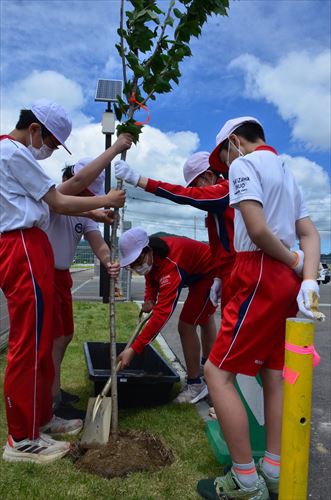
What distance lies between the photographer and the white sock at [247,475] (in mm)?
2191

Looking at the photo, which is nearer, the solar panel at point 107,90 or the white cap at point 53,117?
the white cap at point 53,117

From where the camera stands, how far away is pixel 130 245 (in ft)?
11.4

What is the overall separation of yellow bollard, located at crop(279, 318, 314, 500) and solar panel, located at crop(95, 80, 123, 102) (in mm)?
7438

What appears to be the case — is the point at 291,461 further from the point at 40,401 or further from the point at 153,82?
the point at 153,82

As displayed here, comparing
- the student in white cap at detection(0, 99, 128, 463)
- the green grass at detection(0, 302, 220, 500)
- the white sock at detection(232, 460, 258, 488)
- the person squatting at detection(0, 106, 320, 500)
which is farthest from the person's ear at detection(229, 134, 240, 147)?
the green grass at detection(0, 302, 220, 500)

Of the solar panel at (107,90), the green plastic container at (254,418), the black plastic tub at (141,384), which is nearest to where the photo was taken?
the green plastic container at (254,418)

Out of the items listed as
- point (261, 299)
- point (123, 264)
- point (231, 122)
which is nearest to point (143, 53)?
point (231, 122)

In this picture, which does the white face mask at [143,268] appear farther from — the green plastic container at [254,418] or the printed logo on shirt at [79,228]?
the green plastic container at [254,418]

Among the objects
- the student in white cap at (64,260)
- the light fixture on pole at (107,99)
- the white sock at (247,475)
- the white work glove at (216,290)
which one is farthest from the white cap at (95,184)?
the light fixture on pole at (107,99)

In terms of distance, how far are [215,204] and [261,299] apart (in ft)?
3.17

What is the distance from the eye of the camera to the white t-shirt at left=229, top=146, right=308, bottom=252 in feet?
7.17

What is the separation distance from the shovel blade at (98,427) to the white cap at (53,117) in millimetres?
1800

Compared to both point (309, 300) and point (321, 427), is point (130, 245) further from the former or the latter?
point (321, 427)

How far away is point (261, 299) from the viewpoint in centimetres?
217
